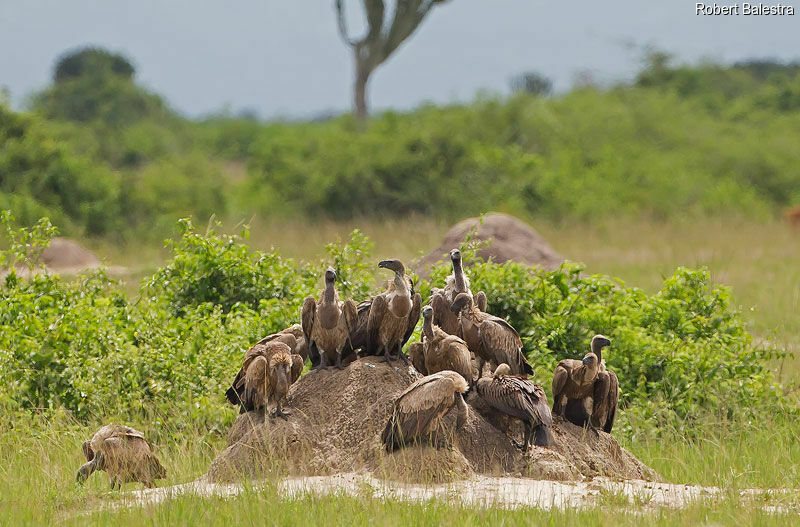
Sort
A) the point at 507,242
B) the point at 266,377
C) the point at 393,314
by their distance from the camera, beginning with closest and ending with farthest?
the point at 266,377 → the point at 393,314 → the point at 507,242

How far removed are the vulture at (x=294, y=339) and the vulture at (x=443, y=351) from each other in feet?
3.27

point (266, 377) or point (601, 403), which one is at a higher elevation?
point (266, 377)

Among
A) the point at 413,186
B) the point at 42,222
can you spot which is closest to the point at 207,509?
the point at 42,222

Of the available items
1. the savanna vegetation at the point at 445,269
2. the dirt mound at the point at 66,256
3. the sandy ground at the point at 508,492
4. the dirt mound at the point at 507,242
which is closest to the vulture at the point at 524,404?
the sandy ground at the point at 508,492

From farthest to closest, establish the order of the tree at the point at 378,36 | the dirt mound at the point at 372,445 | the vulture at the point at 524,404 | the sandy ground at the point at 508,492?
the tree at the point at 378,36
the vulture at the point at 524,404
the dirt mound at the point at 372,445
the sandy ground at the point at 508,492

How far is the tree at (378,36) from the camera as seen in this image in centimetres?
3247

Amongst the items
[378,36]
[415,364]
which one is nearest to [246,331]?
[415,364]

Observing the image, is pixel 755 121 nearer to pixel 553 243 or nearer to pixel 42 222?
pixel 553 243

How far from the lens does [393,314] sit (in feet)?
23.3

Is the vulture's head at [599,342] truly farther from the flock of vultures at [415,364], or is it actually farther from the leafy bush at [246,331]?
the leafy bush at [246,331]

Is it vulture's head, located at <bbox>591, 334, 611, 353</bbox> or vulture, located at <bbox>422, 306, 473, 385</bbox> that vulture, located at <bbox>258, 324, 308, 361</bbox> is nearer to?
vulture, located at <bbox>422, 306, 473, 385</bbox>

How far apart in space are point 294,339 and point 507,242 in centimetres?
734

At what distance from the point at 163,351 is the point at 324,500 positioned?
3944 millimetres

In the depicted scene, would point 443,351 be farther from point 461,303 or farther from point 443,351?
point 461,303
